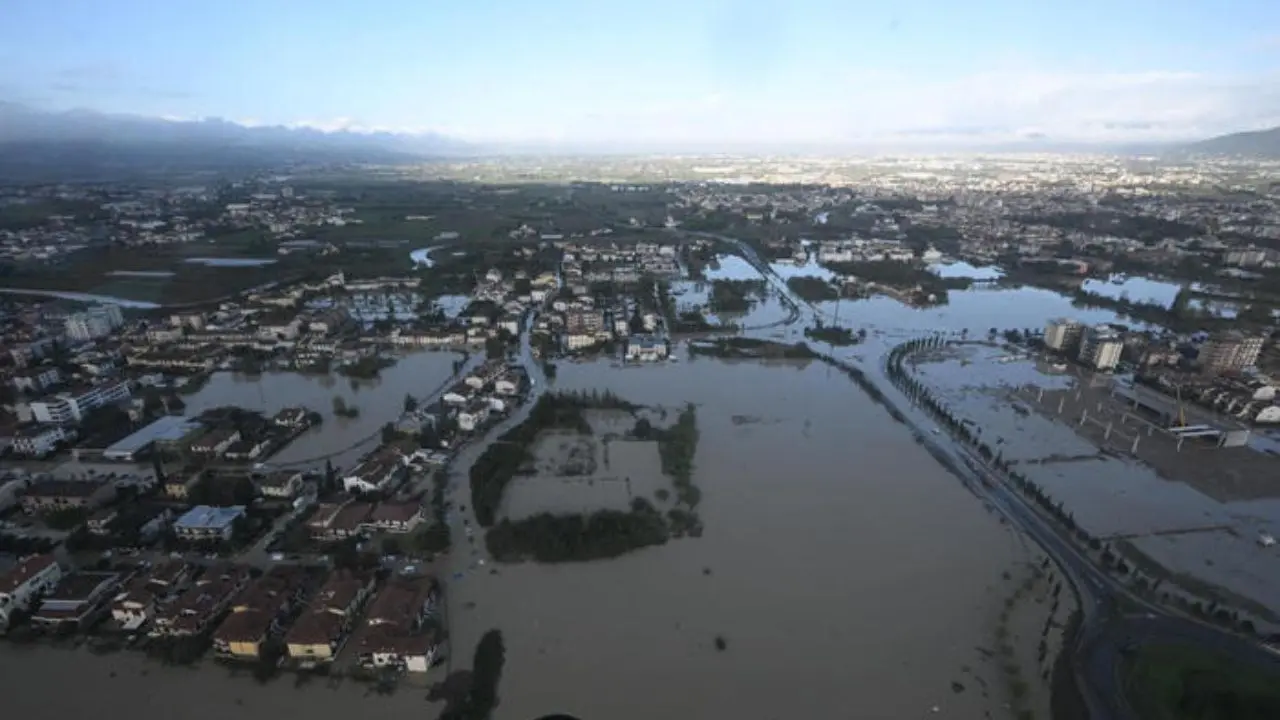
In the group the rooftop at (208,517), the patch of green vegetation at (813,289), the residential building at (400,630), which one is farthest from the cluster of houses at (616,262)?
the residential building at (400,630)

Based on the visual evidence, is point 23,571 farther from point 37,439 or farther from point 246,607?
point 37,439

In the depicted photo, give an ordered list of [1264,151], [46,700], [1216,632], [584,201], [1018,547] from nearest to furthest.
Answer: [46,700], [1216,632], [1018,547], [584,201], [1264,151]

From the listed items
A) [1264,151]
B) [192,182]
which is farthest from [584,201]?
[1264,151]

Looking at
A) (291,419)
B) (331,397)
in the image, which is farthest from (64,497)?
(331,397)

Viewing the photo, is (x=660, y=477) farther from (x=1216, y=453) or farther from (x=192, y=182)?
(x=192, y=182)

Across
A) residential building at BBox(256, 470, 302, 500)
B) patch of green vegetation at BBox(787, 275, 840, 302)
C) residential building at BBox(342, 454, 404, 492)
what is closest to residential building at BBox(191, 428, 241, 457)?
residential building at BBox(256, 470, 302, 500)

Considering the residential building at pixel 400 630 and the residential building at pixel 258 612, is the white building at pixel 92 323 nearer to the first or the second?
the residential building at pixel 258 612

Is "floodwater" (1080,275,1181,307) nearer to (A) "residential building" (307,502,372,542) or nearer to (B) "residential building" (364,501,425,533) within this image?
(B) "residential building" (364,501,425,533)
